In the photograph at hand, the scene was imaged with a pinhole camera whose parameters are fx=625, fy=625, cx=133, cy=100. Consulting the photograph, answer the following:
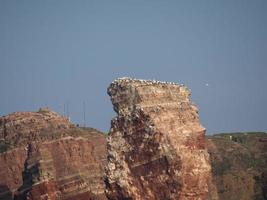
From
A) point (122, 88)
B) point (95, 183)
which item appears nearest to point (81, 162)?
point (95, 183)

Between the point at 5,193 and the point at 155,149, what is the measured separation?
46.3 m

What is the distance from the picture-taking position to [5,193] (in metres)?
83.4

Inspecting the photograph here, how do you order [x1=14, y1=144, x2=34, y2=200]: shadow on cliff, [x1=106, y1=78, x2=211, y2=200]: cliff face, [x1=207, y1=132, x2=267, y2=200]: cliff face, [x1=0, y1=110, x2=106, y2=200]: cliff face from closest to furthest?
[x1=106, y1=78, x2=211, y2=200]: cliff face, [x1=14, y1=144, x2=34, y2=200]: shadow on cliff, [x1=0, y1=110, x2=106, y2=200]: cliff face, [x1=207, y1=132, x2=267, y2=200]: cliff face

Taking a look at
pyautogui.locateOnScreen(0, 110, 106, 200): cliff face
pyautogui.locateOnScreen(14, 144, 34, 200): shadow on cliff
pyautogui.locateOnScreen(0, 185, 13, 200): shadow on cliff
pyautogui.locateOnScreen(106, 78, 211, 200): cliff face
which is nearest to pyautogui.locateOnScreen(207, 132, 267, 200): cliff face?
pyautogui.locateOnScreen(0, 110, 106, 200): cliff face

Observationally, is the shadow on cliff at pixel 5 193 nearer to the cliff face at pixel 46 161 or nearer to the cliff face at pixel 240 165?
the cliff face at pixel 46 161

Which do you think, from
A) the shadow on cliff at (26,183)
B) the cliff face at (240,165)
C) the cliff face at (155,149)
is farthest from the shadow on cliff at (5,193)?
the cliff face at (155,149)

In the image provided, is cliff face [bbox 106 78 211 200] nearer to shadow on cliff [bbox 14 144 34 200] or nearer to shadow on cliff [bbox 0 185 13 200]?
shadow on cliff [bbox 14 144 34 200]

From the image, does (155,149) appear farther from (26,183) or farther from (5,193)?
(5,193)

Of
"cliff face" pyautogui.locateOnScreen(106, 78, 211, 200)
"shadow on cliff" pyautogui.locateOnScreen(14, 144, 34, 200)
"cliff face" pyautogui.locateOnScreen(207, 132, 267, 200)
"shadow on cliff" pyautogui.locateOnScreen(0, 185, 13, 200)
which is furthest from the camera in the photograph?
"cliff face" pyautogui.locateOnScreen(207, 132, 267, 200)

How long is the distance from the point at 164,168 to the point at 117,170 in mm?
3463

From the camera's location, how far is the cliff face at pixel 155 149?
136ft

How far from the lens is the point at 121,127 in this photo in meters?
43.7

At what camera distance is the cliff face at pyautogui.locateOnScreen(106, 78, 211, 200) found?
41.5m

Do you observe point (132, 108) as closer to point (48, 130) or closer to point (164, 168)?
point (164, 168)
